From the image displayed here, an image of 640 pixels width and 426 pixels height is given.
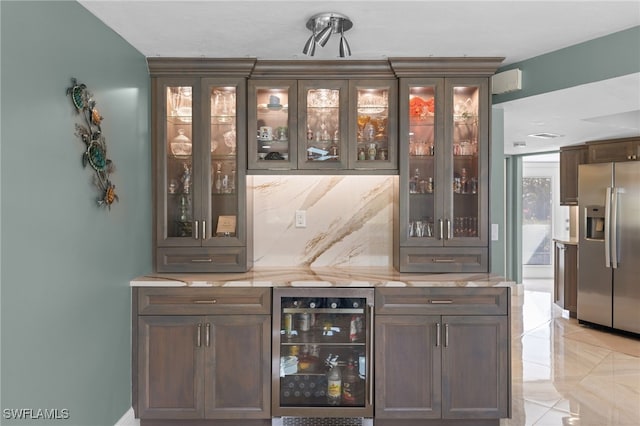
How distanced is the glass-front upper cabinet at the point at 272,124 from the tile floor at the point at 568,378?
2.36m

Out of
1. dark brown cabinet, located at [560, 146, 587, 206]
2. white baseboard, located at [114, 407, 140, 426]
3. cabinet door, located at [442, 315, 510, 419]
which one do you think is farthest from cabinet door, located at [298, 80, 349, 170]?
dark brown cabinet, located at [560, 146, 587, 206]

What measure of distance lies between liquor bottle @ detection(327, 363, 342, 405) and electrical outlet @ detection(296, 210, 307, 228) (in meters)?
1.11

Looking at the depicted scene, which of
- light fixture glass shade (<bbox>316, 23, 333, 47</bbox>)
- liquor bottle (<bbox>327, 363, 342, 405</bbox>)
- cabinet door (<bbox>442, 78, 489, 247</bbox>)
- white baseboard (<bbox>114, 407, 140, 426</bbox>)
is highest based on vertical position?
light fixture glass shade (<bbox>316, 23, 333, 47</bbox>)

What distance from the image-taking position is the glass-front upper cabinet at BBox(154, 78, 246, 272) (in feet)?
9.33

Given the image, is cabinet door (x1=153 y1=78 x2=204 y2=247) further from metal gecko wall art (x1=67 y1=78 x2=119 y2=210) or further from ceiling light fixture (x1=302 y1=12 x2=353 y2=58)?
ceiling light fixture (x1=302 y1=12 x2=353 y2=58)

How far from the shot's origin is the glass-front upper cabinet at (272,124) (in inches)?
113


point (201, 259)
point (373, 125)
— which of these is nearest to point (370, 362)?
point (201, 259)

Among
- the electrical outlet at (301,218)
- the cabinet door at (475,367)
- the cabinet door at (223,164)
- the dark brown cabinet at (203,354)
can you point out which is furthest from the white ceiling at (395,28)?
the cabinet door at (475,367)

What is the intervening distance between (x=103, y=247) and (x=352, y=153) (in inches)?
66.4

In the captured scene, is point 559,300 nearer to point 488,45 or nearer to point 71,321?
point 488,45

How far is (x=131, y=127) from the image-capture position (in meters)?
2.58

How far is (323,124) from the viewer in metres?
2.96

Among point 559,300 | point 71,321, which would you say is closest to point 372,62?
point 71,321

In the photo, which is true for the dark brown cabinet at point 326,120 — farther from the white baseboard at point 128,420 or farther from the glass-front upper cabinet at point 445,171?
the white baseboard at point 128,420
